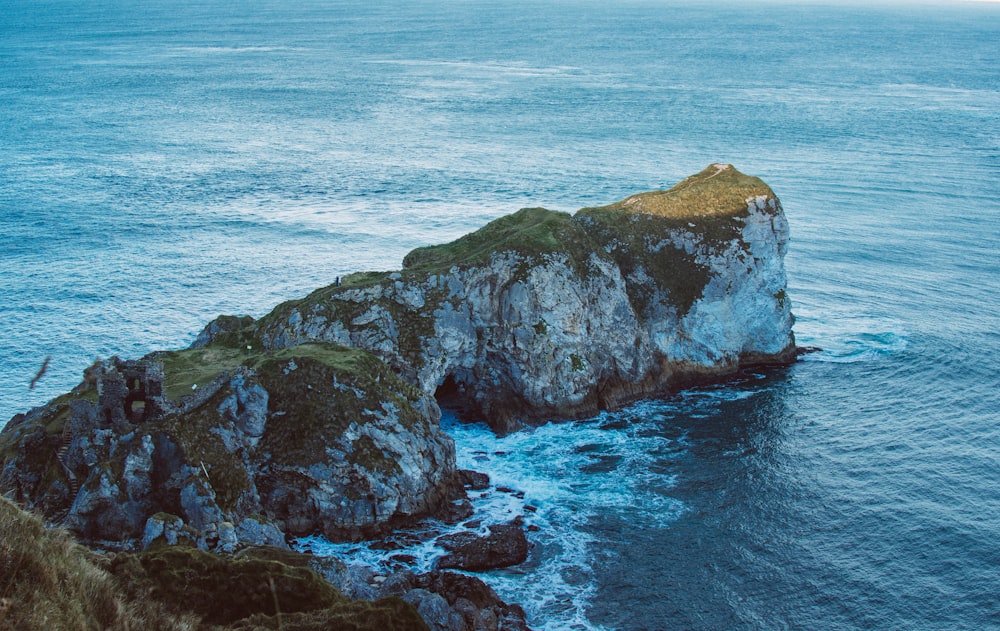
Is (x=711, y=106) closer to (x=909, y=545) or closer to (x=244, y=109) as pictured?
(x=244, y=109)

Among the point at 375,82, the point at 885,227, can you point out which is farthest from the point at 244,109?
the point at 885,227

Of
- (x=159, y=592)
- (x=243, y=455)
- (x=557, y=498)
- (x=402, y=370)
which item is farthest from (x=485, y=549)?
(x=159, y=592)

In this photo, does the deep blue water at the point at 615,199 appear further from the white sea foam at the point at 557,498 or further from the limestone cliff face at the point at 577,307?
the limestone cliff face at the point at 577,307

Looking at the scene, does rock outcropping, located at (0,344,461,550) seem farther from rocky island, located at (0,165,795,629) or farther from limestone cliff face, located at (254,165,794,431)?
limestone cliff face, located at (254,165,794,431)

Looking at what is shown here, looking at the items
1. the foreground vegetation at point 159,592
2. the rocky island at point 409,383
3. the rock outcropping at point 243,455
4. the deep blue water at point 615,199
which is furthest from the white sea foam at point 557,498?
the foreground vegetation at point 159,592

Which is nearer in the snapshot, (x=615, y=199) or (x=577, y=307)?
(x=577, y=307)

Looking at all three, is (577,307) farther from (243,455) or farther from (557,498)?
(243,455)

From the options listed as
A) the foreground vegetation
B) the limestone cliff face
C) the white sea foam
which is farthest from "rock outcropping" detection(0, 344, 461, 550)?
the foreground vegetation
